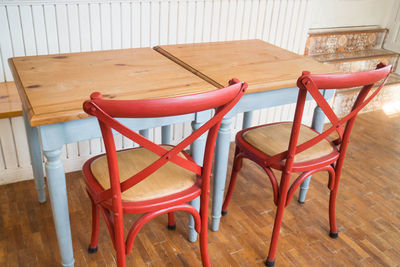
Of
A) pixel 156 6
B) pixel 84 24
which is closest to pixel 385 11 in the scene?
pixel 156 6

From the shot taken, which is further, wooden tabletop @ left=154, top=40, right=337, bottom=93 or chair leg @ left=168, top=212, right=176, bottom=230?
chair leg @ left=168, top=212, right=176, bottom=230

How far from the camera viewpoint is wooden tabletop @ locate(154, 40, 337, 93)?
5.32ft

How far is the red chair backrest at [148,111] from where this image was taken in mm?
1006

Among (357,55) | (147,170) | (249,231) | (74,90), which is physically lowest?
(249,231)

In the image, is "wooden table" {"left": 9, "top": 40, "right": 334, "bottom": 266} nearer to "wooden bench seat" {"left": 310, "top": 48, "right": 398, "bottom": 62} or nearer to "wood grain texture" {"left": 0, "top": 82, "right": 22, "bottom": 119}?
"wood grain texture" {"left": 0, "top": 82, "right": 22, "bottom": 119}

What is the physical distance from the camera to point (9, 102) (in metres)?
1.91

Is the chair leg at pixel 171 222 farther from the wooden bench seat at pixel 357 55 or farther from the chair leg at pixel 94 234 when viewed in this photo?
the wooden bench seat at pixel 357 55

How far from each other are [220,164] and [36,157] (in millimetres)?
933

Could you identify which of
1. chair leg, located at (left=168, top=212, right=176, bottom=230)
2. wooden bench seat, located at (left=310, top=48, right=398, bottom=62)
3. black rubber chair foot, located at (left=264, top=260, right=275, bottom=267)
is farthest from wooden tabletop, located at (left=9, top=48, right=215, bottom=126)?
wooden bench seat, located at (left=310, top=48, right=398, bottom=62)

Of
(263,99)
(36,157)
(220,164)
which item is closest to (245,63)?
(263,99)

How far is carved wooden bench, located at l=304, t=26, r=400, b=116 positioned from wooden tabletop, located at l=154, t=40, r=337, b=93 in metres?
1.32

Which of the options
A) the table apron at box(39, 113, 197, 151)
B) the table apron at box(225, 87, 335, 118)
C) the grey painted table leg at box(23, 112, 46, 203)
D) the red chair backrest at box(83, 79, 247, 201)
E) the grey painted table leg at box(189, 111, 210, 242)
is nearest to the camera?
the red chair backrest at box(83, 79, 247, 201)

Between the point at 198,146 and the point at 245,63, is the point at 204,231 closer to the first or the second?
the point at 198,146

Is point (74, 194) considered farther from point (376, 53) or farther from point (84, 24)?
point (376, 53)
